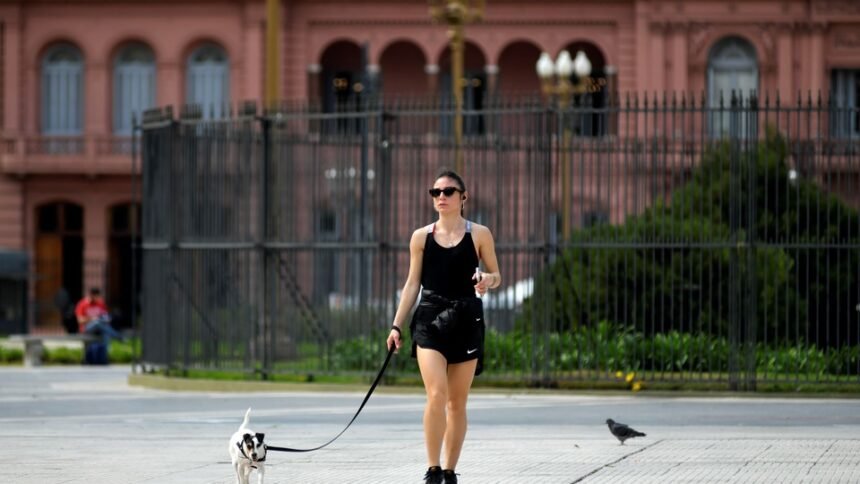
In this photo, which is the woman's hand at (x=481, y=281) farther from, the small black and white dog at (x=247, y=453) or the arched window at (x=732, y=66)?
the arched window at (x=732, y=66)

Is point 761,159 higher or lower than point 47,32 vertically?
lower

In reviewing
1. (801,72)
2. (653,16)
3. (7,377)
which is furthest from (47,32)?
(7,377)

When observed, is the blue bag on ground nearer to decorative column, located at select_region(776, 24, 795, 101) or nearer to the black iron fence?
the black iron fence

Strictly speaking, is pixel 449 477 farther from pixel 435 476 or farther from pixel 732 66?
pixel 732 66

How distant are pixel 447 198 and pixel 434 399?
1.15 m

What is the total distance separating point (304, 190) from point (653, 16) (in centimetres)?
3357

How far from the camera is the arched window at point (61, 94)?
57562mm

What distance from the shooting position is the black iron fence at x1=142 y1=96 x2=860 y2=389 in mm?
20781

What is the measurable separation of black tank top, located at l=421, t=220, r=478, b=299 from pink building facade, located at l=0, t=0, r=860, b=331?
43421 millimetres

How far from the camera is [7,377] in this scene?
27.5 meters

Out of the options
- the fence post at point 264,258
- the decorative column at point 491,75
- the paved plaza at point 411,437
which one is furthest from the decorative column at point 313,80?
the fence post at point 264,258

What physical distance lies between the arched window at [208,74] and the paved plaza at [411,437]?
3470 centimetres

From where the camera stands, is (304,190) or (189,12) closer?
(304,190)

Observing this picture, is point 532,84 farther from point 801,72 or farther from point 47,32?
point 47,32
